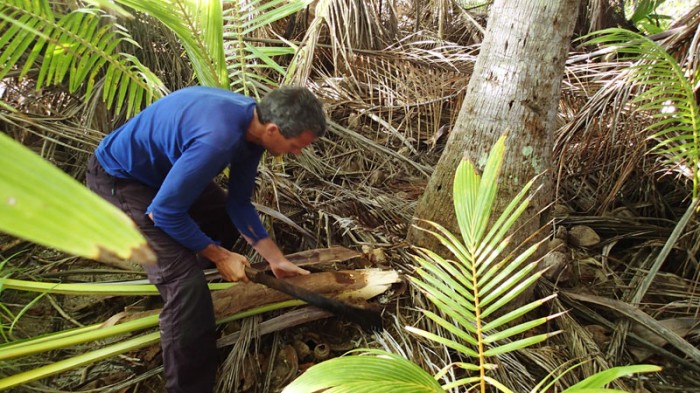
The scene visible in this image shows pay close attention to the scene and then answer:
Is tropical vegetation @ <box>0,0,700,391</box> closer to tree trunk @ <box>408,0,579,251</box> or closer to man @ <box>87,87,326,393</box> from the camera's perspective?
man @ <box>87,87,326,393</box>

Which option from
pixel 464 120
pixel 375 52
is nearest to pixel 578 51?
pixel 375 52

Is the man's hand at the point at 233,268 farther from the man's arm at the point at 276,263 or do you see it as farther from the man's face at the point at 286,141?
the man's face at the point at 286,141

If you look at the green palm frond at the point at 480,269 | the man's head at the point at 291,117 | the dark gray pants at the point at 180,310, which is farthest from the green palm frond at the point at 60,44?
the green palm frond at the point at 480,269

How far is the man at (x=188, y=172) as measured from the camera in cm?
142

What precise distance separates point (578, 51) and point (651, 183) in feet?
4.27

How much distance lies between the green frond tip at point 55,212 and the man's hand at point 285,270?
1.49 metres

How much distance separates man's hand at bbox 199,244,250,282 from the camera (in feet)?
5.42

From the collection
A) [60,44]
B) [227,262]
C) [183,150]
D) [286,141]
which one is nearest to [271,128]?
[286,141]

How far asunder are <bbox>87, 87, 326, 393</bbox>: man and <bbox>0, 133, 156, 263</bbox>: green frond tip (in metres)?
1.05

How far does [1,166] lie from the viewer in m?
0.34

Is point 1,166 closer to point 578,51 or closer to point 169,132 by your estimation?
point 169,132

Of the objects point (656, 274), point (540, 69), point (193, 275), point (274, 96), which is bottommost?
point (656, 274)

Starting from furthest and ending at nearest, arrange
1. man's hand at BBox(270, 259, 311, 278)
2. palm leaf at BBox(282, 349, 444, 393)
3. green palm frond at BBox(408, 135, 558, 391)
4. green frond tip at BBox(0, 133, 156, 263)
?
1. man's hand at BBox(270, 259, 311, 278)
2. green palm frond at BBox(408, 135, 558, 391)
3. palm leaf at BBox(282, 349, 444, 393)
4. green frond tip at BBox(0, 133, 156, 263)

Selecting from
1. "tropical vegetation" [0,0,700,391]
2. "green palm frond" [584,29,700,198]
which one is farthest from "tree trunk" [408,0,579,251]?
"green palm frond" [584,29,700,198]
